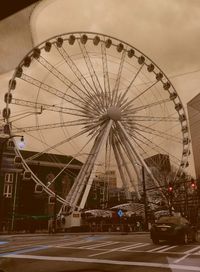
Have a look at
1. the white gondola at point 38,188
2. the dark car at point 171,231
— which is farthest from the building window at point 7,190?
the dark car at point 171,231

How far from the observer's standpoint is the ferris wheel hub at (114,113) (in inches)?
1226

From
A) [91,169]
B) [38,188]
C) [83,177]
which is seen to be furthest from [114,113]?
[38,188]

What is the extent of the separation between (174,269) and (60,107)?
76.8 feet

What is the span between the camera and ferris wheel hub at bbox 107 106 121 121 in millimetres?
31141

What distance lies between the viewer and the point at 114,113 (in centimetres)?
3128

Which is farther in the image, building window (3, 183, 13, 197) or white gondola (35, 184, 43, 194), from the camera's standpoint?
building window (3, 183, 13, 197)

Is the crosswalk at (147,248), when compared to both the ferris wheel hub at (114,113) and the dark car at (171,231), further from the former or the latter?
the ferris wheel hub at (114,113)

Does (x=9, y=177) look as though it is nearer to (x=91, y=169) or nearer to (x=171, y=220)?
(x=91, y=169)

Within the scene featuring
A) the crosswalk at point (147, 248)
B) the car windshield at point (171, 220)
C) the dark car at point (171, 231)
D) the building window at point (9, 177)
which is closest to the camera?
the crosswalk at point (147, 248)

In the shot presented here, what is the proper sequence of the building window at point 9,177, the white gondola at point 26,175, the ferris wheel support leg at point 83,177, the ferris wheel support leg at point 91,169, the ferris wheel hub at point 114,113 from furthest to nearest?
the building window at point 9,177, the ferris wheel hub at point 114,113, the ferris wheel support leg at point 91,169, the ferris wheel support leg at point 83,177, the white gondola at point 26,175

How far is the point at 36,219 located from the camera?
50.5 m

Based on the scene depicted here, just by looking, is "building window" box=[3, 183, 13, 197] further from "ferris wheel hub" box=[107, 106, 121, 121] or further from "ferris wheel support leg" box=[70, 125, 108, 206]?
"ferris wheel hub" box=[107, 106, 121, 121]

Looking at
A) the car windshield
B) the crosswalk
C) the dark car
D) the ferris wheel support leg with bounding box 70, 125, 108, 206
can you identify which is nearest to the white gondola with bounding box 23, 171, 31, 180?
the ferris wheel support leg with bounding box 70, 125, 108, 206

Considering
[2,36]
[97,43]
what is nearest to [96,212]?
[97,43]
